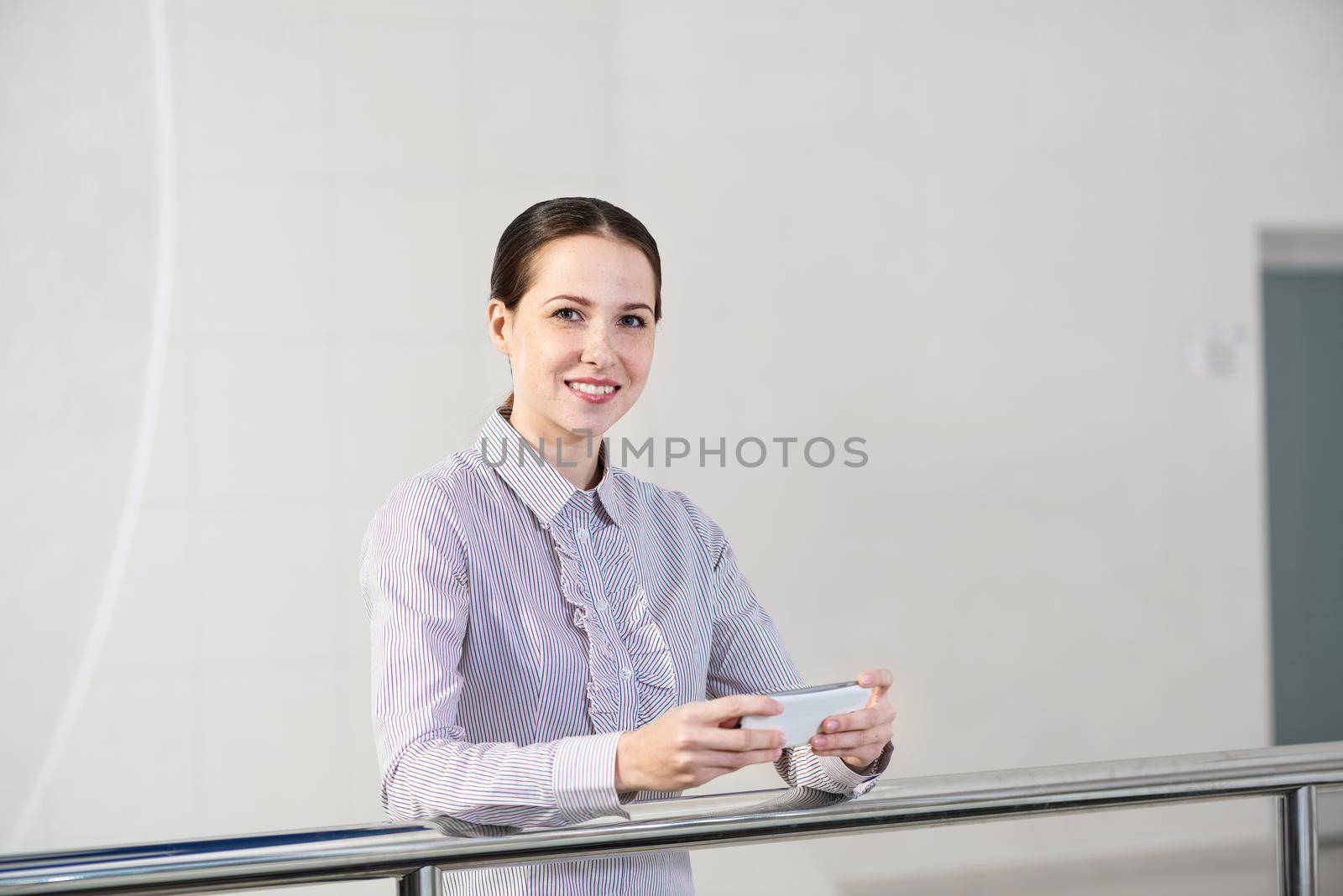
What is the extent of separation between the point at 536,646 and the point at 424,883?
0.39 m

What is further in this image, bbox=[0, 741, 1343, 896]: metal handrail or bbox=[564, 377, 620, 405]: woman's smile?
bbox=[564, 377, 620, 405]: woman's smile

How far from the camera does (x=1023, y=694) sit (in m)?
3.95

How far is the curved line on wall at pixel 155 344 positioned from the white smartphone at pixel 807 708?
116 inches

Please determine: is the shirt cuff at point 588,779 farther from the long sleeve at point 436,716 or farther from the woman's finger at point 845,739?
the woman's finger at point 845,739

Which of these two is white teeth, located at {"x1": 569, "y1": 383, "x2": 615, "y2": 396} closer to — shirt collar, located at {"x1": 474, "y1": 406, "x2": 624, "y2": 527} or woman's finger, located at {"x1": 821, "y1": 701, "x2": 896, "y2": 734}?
shirt collar, located at {"x1": 474, "y1": 406, "x2": 624, "y2": 527}

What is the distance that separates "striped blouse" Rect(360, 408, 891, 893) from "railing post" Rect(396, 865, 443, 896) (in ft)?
0.51

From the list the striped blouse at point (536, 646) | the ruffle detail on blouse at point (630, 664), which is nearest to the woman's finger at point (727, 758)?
the striped blouse at point (536, 646)

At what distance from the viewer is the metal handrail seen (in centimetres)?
76

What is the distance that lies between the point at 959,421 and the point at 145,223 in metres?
2.61

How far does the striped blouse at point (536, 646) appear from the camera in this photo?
3.23 feet

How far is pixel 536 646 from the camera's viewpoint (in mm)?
1185

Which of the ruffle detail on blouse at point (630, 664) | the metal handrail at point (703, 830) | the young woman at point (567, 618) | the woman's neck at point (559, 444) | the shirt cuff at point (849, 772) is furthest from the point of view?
the woman's neck at point (559, 444)

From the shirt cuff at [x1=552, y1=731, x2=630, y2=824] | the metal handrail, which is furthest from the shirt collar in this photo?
the metal handrail

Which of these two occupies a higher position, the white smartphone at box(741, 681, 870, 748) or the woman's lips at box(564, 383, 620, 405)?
the woman's lips at box(564, 383, 620, 405)
